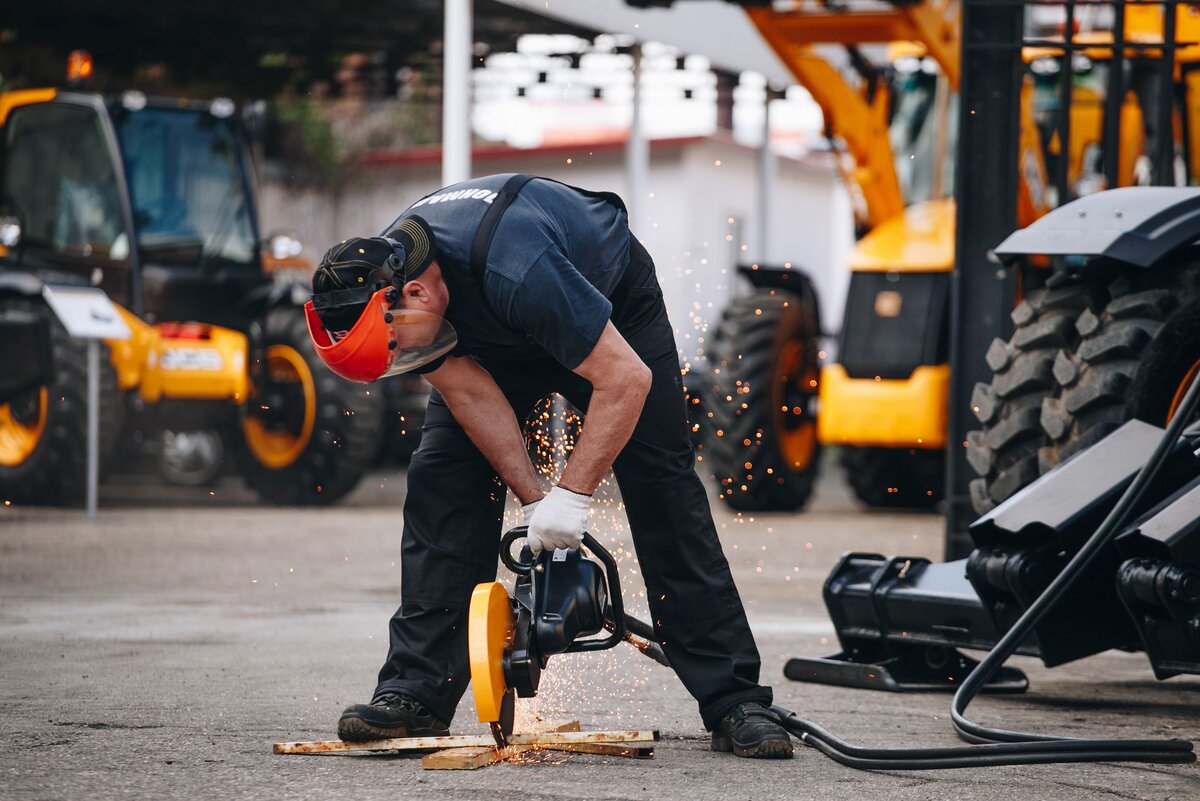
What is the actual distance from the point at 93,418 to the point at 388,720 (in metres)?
7.43

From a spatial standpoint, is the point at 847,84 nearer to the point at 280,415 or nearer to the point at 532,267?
the point at 280,415

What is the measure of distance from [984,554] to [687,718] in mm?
944

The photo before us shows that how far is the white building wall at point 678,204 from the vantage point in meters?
27.7

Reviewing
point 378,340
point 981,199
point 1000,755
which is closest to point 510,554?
point 378,340

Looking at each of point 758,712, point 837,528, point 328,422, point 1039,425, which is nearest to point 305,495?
point 328,422

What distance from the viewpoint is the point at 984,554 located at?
5.23 meters

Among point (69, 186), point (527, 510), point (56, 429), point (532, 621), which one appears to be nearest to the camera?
point (532, 621)

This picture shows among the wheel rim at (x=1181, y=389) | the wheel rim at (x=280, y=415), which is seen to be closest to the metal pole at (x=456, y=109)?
the wheel rim at (x=280, y=415)

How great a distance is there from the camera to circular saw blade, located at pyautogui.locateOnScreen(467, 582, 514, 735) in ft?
13.9

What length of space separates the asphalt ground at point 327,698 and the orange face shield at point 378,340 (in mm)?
935

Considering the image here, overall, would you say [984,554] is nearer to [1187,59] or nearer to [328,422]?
[1187,59]

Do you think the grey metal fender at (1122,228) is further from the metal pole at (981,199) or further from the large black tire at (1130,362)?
the metal pole at (981,199)

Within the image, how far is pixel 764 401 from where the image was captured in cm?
1161

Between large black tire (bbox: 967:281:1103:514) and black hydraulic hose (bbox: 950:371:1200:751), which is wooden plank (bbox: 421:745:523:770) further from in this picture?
large black tire (bbox: 967:281:1103:514)
